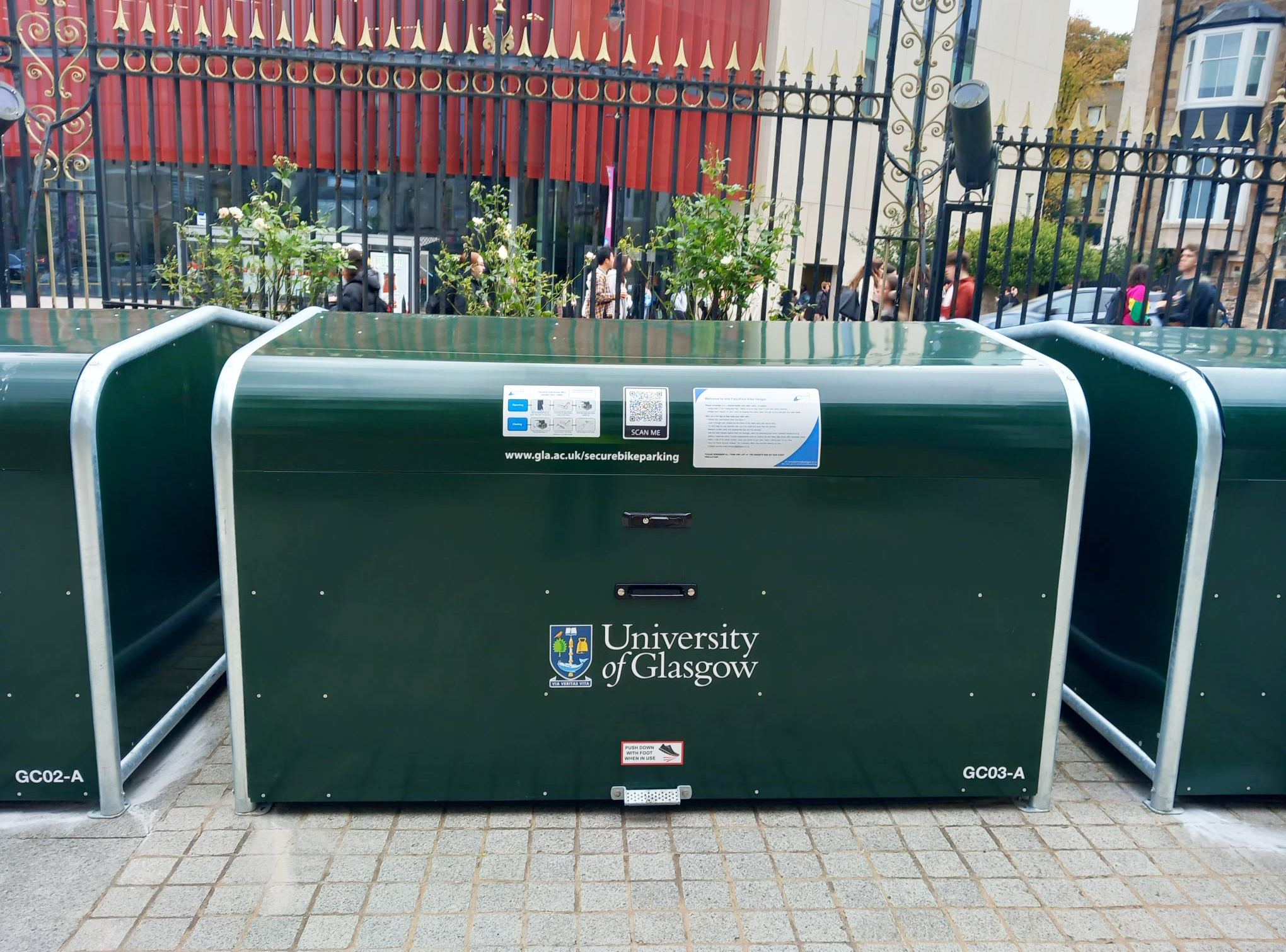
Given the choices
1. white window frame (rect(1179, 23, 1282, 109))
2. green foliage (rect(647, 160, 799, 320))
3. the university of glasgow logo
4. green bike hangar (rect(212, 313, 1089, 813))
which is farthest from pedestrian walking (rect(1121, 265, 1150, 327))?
white window frame (rect(1179, 23, 1282, 109))

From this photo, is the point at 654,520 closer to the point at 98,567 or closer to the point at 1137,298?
the point at 98,567

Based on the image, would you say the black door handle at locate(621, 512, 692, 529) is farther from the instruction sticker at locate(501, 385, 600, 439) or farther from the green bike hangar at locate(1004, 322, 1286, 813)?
the green bike hangar at locate(1004, 322, 1286, 813)

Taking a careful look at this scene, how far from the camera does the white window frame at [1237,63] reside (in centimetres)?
2538

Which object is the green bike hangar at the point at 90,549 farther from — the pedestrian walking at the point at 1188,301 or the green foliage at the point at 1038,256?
the green foliage at the point at 1038,256

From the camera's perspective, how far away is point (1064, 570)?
10.2ft

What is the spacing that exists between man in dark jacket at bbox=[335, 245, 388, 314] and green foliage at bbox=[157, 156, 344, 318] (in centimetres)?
26

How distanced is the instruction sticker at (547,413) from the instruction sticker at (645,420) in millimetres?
87

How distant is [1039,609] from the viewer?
3131 mm

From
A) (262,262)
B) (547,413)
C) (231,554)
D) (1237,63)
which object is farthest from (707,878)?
(1237,63)

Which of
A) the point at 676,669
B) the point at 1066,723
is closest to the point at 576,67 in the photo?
the point at 676,669

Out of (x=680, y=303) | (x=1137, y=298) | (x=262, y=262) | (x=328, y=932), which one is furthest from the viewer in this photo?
(x=1137, y=298)

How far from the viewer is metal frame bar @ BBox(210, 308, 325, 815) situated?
2816mm

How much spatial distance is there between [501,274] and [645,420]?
280 centimetres

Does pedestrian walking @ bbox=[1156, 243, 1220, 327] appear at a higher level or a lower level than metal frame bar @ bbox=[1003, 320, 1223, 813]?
higher
